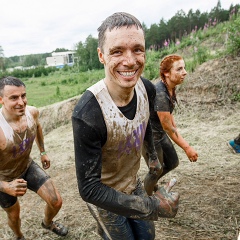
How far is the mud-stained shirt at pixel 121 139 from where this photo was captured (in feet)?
5.32

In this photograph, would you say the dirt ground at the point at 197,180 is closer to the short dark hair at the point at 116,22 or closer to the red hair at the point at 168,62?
the red hair at the point at 168,62

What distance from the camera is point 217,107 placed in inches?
282

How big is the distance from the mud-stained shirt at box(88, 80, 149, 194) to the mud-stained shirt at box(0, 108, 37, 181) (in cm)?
134

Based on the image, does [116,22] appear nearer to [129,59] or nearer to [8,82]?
[129,59]

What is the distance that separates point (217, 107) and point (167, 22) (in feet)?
84.3

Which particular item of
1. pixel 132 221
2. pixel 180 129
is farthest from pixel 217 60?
pixel 132 221

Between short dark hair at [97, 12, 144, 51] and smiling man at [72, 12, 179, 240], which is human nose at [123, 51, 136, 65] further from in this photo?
short dark hair at [97, 12, 144, 51]

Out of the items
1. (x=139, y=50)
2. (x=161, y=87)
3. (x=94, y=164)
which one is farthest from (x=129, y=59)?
(x=161, y=87)

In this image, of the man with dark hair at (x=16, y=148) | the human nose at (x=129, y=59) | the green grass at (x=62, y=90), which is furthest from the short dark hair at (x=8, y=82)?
the green grass at (x=62, y=90)

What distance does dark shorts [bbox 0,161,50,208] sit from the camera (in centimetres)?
289

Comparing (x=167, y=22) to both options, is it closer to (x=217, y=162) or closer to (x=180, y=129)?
(x=180, y=129)

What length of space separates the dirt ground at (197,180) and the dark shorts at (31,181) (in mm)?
734

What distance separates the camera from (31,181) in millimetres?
2982

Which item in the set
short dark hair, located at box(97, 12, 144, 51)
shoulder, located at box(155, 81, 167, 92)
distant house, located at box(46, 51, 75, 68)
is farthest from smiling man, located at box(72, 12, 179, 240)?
distant house, located at box(46, 51, 75, 68)
